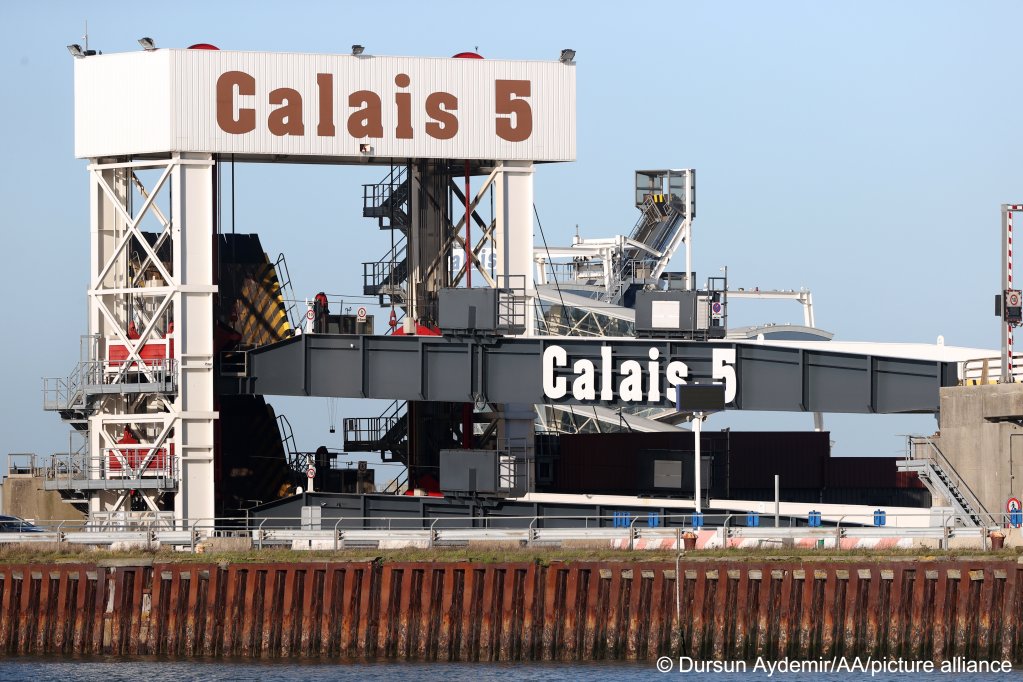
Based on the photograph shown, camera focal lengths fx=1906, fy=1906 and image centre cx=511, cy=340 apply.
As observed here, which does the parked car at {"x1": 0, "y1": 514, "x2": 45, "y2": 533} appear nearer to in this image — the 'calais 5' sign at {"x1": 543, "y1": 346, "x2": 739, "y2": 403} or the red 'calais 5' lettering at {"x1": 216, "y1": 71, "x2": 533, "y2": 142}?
the red 'calais 5' lettering at {"x1": 216, "y1": 71, "x2": 533, "y2": 142}

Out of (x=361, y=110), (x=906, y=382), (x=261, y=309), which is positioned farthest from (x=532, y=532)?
(x=261, y=309)

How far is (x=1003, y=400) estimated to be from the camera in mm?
64125

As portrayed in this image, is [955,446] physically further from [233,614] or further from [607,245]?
[607,245]

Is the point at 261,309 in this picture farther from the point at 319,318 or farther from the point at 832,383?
the point at 832,383

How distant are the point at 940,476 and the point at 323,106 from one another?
2698cm

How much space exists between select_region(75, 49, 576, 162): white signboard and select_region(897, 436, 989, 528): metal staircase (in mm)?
18197

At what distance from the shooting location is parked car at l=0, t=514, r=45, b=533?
7156cm

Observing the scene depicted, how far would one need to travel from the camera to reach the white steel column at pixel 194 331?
71250 millimetres

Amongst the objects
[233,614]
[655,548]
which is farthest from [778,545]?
[233,614]

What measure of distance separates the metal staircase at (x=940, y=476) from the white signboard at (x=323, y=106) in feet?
59.7

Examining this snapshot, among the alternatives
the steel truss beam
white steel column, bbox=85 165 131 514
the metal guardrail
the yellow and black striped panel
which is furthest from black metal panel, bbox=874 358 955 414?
white steel column, bbox=85 165 131 514

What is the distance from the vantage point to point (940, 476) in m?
67.0

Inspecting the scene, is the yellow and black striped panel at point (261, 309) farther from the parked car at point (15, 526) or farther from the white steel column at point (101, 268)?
the parked car at point (15, 526)

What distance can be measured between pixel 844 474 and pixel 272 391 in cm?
2824
